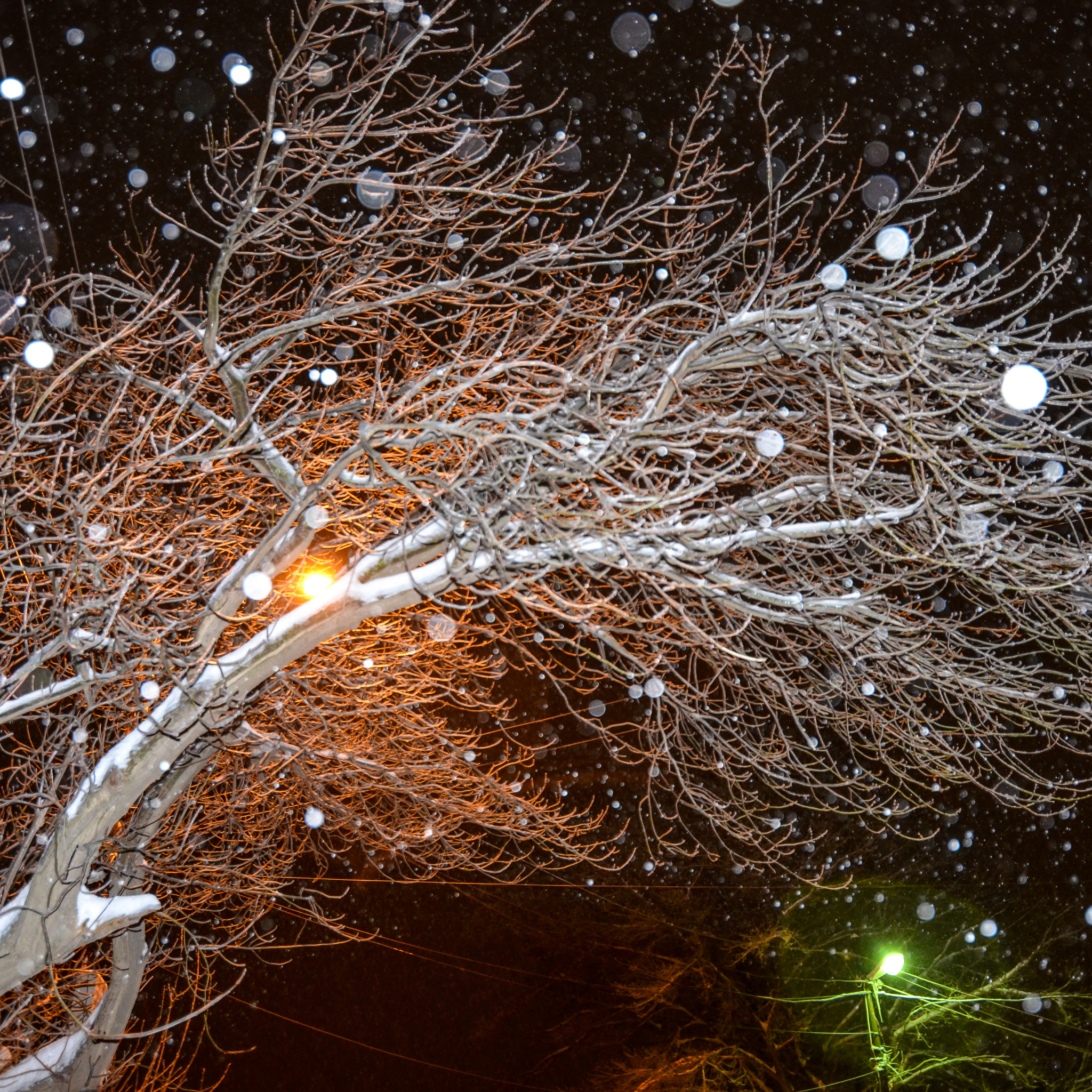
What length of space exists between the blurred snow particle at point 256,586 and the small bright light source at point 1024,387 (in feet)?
13.7

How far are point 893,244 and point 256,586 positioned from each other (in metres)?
4.25

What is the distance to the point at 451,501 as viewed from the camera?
5074mm

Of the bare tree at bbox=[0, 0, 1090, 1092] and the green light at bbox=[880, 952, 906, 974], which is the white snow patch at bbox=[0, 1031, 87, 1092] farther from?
the green light at bbox=[880, 952, 906, 974]

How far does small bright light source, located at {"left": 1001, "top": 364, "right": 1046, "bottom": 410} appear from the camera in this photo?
5.00 m

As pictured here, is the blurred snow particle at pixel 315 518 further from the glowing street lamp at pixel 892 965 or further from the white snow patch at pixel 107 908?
the glowing street lamp at pixel 892 965

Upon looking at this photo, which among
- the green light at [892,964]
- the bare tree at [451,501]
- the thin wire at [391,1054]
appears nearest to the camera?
the bare tree at [451,501]

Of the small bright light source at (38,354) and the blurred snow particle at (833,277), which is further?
the small bright light source at (38,354)

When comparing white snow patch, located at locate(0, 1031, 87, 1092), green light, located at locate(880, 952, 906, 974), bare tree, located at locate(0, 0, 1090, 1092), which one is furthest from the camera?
green light, located at locate(880, 952, 906, 974)

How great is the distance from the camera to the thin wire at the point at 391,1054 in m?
15.8

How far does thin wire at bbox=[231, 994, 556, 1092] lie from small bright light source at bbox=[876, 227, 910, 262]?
15.0 meters

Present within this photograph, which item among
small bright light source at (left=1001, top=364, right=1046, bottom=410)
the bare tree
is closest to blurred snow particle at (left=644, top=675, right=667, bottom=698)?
the bare tree

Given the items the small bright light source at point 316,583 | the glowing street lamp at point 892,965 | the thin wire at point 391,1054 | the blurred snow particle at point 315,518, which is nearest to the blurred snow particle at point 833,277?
the blurred snow particle at point 315,518

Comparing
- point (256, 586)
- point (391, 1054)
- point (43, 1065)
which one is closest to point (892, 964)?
point (43, 1065)

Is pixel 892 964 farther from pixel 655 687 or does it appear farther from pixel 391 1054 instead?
pixel 391 1054
